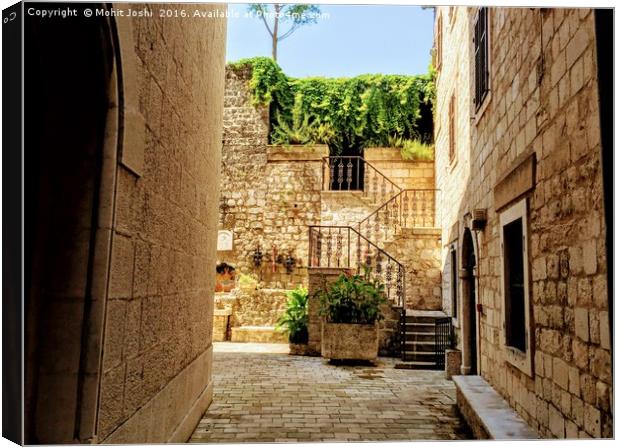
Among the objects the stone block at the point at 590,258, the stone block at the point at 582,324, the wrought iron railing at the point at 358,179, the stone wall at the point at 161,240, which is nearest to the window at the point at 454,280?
the wrought iron railing at the point at 358,179

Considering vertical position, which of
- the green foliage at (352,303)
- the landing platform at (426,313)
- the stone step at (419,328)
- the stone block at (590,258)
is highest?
the stone block at (590,258)

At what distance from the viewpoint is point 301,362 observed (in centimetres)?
884

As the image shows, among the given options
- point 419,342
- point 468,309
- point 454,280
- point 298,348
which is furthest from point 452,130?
point 298,348

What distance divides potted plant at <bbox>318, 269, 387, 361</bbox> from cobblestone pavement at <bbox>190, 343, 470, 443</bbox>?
0.31m

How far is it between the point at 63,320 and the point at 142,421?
3.45ft

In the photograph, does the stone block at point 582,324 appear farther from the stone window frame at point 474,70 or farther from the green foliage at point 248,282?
the green foliage at point 248,282

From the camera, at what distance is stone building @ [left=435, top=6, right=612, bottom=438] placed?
108 inches

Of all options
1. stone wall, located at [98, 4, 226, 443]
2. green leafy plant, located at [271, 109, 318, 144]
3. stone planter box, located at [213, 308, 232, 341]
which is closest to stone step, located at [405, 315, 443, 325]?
stone planter box, located at [213, 308, 232, 341]

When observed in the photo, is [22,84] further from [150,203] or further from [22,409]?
[22,409]

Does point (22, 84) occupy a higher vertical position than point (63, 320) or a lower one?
higher

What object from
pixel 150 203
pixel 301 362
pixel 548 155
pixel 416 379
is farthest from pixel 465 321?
pixel 150 203

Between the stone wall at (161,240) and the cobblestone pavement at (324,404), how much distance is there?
542 mm

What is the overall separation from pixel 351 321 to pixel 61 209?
7.06 metres

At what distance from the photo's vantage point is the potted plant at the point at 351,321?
8.70 metres
